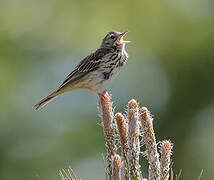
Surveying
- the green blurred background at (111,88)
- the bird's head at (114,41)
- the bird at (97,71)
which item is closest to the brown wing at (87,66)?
the bird at (97,71)

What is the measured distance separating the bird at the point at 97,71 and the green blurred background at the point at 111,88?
337 centimetres

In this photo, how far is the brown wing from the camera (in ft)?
25.4

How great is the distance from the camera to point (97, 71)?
25.0 feet

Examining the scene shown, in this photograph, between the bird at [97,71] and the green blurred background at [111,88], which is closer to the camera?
the bird at [97,71]

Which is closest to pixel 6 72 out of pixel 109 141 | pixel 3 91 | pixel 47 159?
pixel 3 91

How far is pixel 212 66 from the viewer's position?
40.3 feet

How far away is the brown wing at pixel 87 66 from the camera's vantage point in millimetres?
7734

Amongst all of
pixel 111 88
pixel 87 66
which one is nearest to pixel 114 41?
pixel 87 66

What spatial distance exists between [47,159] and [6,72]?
2.30 m

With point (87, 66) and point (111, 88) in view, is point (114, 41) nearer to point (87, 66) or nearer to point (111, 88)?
point (87, 66)

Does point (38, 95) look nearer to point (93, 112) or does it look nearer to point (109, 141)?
point (93, 112)

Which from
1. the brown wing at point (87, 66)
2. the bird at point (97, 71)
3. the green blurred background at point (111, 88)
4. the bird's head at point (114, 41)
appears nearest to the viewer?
the bird at point (97, 71)

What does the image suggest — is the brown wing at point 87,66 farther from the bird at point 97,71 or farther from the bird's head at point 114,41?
the bird's head at point 114,41

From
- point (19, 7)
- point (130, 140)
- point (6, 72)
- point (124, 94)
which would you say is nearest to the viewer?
point (130, 140)
